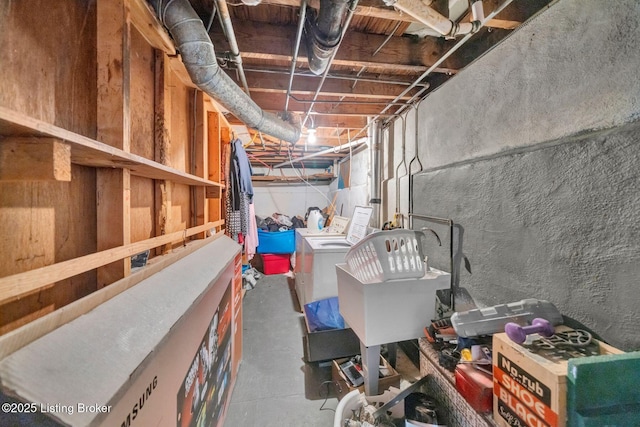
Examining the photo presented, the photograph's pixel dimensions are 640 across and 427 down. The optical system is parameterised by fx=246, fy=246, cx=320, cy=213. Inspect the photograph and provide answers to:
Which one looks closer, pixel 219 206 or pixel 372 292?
pixel 372 292

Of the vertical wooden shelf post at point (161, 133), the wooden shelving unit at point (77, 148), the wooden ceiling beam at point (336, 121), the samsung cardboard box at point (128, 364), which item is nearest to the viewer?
the samsung cardboard box at point (128, 364)

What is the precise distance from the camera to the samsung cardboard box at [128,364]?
0.38 metres

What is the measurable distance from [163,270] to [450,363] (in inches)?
48.3

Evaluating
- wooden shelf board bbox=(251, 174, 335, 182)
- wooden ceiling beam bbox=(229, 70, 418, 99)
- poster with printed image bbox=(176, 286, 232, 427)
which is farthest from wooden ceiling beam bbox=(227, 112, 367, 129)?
wooden shelf board bbox=(251, 174, 335, 182)

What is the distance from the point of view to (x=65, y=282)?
793 millimetres

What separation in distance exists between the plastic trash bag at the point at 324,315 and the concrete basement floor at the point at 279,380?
0.33 metres

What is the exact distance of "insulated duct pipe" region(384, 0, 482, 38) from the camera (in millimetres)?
1030

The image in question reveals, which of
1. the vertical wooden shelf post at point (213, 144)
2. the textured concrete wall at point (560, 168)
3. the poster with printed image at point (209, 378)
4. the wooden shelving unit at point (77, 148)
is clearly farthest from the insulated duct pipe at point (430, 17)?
the poster with printed image at point (209, 378)

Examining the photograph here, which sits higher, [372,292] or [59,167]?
[59,167]

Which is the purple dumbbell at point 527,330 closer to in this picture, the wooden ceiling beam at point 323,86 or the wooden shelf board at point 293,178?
the wooden ceiling beam at point 323,86

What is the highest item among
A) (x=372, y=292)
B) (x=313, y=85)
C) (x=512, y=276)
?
(x=313, y=85)

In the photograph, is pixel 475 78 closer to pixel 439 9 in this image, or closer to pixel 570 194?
pixel 439 9

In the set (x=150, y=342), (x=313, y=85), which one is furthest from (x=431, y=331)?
(x=313, y=85)

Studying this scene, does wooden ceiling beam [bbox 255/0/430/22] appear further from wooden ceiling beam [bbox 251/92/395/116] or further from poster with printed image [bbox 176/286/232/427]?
poster with printed image [bbox 176/286/232/427]
